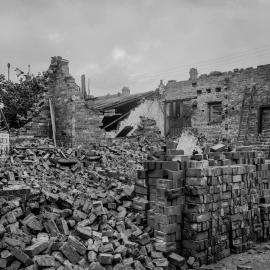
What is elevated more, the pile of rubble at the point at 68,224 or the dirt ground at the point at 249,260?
the pile of rubble at the point at 68,224

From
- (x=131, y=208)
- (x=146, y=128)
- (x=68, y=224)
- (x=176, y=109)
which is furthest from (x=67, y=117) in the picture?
(x=176, y=109)

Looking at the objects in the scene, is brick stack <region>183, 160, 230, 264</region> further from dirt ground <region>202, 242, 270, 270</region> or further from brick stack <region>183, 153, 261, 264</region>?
dirt ground <region>202, 242, 270, 270</region>

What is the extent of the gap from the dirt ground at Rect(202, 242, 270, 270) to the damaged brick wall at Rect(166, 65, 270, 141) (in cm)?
1129

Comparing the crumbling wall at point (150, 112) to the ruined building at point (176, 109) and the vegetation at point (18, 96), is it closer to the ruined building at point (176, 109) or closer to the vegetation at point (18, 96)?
the ruined building at point (176, 109)

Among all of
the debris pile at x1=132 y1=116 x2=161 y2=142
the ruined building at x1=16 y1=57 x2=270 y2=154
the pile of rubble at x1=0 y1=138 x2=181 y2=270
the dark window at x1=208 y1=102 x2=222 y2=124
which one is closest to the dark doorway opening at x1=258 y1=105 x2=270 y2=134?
the ruined building at x1=16 y1=57 x2=270 y2=154

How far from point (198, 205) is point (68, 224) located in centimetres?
292

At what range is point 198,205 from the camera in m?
7.96

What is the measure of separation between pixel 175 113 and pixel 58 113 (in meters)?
9.57

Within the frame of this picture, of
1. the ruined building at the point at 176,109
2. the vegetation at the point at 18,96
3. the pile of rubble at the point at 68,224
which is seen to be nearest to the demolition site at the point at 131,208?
the pile of rubble at the point at 68,224

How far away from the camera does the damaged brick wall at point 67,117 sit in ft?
49.4

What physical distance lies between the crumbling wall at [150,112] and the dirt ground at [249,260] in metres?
14.4

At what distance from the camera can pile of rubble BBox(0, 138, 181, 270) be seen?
21.0ft

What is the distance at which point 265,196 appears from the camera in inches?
399

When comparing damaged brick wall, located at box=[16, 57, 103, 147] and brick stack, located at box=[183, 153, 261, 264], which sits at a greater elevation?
damaged brick wall, located at box=[16, 57, 103, 147]
